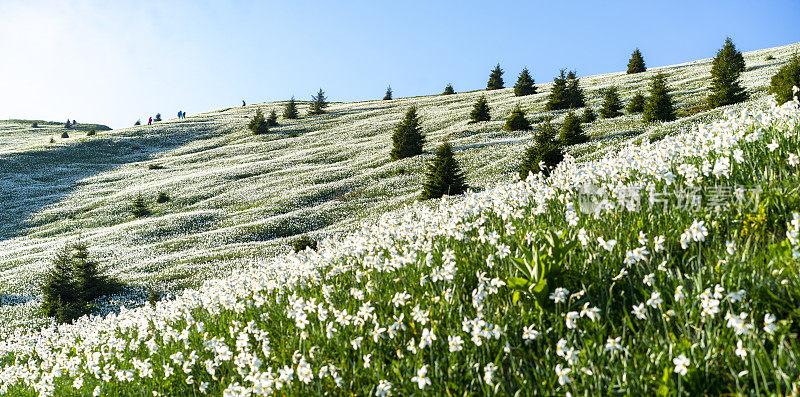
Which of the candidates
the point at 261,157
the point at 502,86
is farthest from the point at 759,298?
the point at 502,86

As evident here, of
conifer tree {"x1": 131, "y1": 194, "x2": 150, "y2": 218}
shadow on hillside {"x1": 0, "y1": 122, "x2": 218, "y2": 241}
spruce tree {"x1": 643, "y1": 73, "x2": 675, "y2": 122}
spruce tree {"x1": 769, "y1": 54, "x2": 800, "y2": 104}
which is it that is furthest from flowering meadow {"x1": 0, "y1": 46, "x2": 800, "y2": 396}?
shadow on hillside {"x1": 0, "y1": 122, "x2": 218, "y2": 241}

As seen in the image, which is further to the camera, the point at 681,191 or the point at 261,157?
the point at 261,157

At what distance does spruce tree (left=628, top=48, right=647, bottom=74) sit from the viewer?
7044cm

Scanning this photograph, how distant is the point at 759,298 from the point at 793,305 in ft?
0.67

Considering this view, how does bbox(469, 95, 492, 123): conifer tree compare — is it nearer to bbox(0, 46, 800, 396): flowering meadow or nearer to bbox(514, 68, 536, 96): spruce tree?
bbox(514, 68, 536, 96): spruce tree

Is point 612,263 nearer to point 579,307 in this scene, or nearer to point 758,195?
point 579,307

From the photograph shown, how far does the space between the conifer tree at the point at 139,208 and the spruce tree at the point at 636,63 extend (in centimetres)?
7177

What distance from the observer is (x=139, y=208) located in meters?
39.8

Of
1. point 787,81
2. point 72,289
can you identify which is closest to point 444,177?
point 72,289

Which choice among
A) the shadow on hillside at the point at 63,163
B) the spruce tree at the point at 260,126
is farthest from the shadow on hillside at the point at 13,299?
the spruce tree at the point at 260,126

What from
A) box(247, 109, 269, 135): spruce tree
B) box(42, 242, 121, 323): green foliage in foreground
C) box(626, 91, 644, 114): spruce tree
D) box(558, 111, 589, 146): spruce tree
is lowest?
box(42, 242, 121, 323): green foliage in foreground

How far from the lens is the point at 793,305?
3287 millimetres

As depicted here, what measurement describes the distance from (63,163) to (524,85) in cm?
6927

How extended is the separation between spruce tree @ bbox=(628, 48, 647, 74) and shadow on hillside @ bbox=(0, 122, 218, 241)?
242 feet
